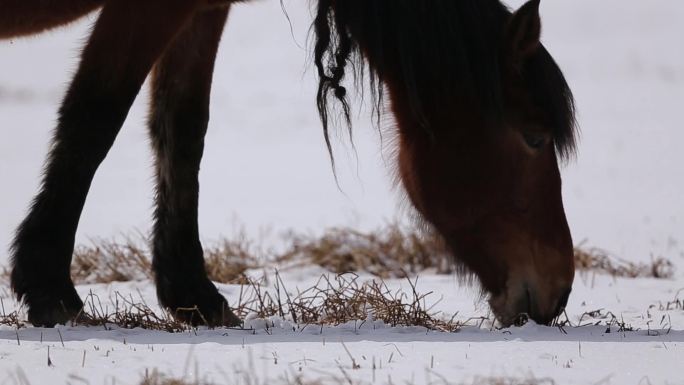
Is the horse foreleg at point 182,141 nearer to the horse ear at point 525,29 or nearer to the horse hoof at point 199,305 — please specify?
the horse hoof at point 199,305

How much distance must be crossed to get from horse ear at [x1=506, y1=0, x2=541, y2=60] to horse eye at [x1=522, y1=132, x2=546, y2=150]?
310mm

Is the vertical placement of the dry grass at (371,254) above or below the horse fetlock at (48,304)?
above

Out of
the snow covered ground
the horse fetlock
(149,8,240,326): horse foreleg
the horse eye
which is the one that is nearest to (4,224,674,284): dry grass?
the snow covered ground

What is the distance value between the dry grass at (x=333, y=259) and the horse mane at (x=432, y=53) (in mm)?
1854

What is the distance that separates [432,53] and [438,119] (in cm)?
26

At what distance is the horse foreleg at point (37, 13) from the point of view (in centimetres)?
435

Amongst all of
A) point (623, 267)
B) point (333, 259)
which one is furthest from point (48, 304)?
point (623, 267)

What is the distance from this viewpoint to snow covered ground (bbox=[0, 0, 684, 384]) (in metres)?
3.30

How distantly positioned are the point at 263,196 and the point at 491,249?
20.6 ft

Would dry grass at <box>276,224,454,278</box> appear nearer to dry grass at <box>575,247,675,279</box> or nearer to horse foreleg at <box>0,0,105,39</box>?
dry grass at <box>575,247,675,279</box>

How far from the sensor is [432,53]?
4207mm

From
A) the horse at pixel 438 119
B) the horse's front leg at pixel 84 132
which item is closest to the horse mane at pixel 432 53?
the horse at pixel 438 119

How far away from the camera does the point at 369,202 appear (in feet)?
33.1

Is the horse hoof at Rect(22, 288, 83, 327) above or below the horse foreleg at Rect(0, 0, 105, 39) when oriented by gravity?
below
